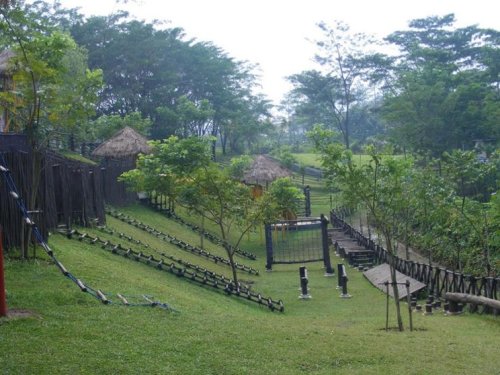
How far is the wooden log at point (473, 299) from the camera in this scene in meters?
14.1

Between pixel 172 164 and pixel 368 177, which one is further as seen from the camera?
pixel 172 164

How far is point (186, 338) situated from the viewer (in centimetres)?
927

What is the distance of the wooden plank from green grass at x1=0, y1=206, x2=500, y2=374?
390cm

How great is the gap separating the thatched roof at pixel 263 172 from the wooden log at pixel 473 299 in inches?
834

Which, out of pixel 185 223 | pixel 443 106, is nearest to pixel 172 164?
pixel 185 223

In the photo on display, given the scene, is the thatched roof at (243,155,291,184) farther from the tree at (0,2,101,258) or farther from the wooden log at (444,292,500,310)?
the tree at (0,2,101,258)

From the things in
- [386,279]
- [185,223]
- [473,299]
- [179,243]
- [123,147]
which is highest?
[123,147]

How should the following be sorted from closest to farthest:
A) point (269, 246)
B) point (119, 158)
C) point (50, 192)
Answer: point (50, 192) → point (269, 246) → point (119, 158)

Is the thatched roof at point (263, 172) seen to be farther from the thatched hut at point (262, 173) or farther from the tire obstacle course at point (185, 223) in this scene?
the tire obstacle course at point (185, 223)

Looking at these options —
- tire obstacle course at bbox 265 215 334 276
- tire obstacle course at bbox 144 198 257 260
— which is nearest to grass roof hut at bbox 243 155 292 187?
tire obstacle course at bbox 265 215 334 276

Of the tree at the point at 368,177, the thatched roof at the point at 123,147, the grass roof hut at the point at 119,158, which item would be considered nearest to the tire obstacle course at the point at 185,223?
the grass roof hut at the point at 119,158

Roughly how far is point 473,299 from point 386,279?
235 inches

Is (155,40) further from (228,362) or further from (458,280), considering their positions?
(228,362)

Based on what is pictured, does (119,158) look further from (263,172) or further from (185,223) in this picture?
(263,172)
